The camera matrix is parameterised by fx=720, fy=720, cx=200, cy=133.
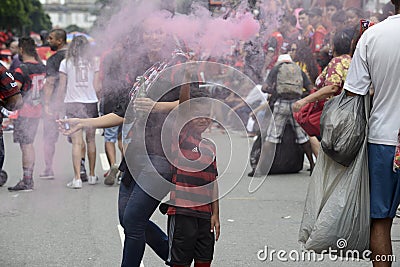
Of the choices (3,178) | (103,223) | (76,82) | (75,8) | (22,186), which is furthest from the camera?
(75,8)

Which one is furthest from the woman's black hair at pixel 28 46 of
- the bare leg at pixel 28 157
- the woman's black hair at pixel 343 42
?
the woman's black hair at pixel 343 42

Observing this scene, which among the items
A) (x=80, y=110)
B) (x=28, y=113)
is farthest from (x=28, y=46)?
(x=80, y=110)

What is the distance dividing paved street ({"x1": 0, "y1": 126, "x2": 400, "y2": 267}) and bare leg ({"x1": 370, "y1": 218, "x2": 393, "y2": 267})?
0.89 meters

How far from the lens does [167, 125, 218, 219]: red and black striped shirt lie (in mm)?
4137

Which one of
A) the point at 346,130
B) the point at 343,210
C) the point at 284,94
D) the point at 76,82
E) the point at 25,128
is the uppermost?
the point at 346,130

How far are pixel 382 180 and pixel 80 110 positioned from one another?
5.29m

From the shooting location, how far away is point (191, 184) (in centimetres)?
414

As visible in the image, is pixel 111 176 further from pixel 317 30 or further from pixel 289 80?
pixel 317 30

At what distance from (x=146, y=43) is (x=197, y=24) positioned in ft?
3.76

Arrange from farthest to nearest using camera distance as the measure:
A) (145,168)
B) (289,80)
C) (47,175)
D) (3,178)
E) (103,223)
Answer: (47,175)
(289,80)
(3,178)
(103,223)
(145,168)

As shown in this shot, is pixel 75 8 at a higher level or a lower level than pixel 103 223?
lower

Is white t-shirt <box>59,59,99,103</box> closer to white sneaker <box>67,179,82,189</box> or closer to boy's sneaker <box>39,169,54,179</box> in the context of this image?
white sneaker <box>67,179,82,189</box>

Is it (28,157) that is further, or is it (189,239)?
(28,157)

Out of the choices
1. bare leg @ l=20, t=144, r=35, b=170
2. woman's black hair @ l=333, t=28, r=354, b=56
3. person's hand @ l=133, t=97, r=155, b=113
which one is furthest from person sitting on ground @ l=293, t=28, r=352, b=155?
bare leg @ l=20, t=144, r=35, b=170
